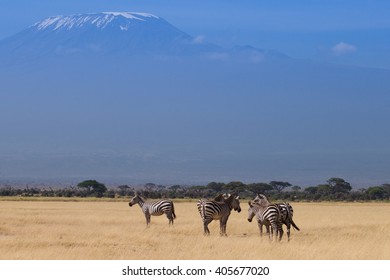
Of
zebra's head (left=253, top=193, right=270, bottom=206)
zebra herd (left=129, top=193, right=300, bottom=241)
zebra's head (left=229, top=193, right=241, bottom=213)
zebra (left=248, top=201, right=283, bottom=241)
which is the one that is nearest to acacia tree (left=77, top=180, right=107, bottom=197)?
zebra herd (left=129, top=193, right=300, bottom=241)

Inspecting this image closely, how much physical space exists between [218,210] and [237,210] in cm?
109

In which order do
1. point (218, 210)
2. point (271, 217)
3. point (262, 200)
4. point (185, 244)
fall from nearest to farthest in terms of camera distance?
point (185, 244) < point (271, 217) < point (262, 200) < point (218, 210)

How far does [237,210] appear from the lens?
2942cm

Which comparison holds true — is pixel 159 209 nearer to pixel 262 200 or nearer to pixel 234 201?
pixel 234 201

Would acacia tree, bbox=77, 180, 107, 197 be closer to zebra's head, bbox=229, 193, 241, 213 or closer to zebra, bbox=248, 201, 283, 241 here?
zebra's head, bbox=229, 193, 241, 213

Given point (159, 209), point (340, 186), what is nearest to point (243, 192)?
point (340, 186)

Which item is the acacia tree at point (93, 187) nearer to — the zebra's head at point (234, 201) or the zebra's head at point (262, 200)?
the zebra's head at point (234, 201)

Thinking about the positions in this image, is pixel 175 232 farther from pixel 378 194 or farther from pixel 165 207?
pixel 378 194

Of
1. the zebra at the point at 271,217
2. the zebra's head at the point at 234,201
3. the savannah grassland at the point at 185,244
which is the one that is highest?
the zebra's head at the point at 234,201

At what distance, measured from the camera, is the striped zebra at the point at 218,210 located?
92.8 feet

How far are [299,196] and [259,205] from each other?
6818cm

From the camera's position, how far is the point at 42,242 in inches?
961

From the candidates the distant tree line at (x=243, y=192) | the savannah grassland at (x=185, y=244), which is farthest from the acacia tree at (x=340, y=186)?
the savannah grassland at (x=185, y=244)
